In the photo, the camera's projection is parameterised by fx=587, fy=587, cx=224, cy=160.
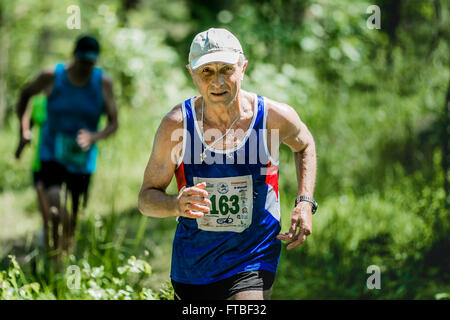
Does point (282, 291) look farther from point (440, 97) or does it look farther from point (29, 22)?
point (29, 22)

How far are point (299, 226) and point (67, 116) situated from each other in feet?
9.14

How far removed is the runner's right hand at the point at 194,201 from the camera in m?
2.42

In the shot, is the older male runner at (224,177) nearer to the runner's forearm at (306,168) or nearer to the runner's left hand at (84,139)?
the runner's forearm at (306,168)

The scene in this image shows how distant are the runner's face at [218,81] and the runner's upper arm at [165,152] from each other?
0.18 m

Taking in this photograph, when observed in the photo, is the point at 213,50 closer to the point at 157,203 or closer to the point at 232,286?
the point at 157,203


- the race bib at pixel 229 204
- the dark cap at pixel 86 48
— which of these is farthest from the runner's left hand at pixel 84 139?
the race bib at pixel 229 204

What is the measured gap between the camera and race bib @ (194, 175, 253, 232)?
2.70m

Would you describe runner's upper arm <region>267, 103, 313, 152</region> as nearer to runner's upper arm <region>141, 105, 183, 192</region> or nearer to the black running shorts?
runner's upper arm <region>141, 105, 183, 192</region>

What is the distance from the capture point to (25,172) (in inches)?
334

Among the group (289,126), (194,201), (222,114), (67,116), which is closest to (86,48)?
(67,116)

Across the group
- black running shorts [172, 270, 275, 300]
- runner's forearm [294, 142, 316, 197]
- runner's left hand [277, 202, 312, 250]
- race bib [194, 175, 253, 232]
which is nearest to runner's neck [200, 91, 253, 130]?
race bib [194, 175, 253, 232]

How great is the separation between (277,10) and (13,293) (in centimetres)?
540

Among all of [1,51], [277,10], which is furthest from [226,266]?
[1,51]
